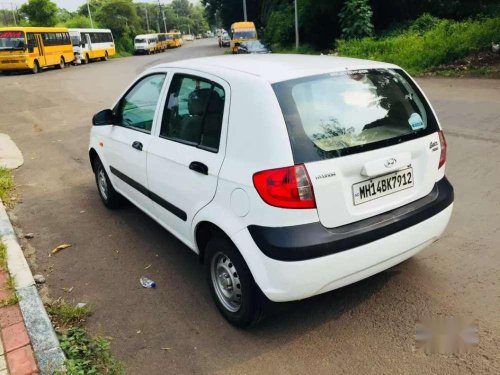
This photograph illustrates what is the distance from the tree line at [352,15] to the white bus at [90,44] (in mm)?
14846

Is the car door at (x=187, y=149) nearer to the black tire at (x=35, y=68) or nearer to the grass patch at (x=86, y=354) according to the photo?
the grass patch at (x=86, y=354)

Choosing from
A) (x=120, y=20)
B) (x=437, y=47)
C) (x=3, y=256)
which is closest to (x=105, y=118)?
(x=3, y=256)

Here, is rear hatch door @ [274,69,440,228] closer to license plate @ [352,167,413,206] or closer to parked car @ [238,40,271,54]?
license plate @ [352,167,413,206]

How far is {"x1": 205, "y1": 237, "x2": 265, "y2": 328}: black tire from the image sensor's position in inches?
115

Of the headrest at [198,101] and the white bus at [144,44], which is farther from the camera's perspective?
the white bus at [144,44]

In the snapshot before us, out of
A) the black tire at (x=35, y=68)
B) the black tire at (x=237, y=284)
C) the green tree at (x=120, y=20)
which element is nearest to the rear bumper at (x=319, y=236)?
the black tire at (x=237, y=284)

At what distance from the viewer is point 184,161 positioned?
3391 mm

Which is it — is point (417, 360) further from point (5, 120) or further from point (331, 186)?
point (5, 120)

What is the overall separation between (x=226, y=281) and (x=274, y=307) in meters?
0.46

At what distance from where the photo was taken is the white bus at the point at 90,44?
35.5m

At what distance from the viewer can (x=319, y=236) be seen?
2678mm

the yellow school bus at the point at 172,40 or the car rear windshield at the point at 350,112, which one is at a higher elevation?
the yellow school bus at the point at 172,40

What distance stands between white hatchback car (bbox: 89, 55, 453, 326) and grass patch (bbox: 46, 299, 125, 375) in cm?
83

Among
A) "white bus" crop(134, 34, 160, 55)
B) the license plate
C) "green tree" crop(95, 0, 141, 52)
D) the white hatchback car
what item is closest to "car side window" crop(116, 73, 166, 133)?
the white hatchback car
